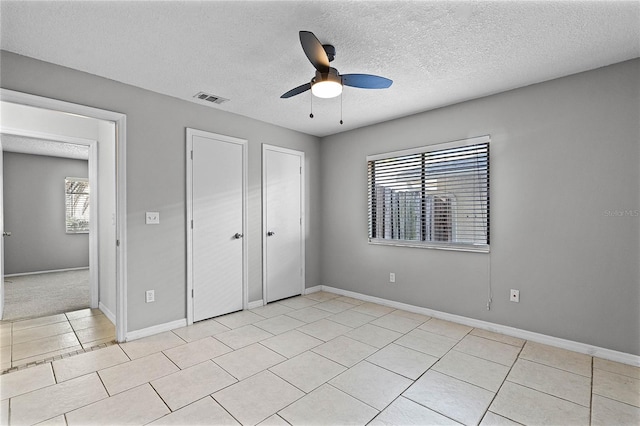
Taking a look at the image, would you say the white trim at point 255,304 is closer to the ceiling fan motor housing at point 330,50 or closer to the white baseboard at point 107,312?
the white baseboard at point 107,312

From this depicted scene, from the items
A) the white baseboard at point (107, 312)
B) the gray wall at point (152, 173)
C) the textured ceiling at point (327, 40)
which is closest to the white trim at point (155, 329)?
the gray wall at point (152, 173)

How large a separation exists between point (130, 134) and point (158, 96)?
0.53 m

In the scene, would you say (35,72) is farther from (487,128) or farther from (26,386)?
(487,128)

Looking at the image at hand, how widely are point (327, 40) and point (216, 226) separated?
2.48 metres

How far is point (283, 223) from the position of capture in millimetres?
4660

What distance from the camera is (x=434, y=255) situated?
12.6ft

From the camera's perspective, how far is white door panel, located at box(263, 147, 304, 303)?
4.45 meters

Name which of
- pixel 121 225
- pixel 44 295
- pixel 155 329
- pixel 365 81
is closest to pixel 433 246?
pixel 365 81

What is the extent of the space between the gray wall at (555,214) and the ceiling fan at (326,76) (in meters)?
1.70

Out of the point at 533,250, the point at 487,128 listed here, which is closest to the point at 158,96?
the point at 487,128

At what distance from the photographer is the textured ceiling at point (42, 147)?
5.58 meters

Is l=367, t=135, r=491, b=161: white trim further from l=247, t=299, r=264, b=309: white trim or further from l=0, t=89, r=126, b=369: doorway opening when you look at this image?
l=0, t=89, r=126, b=369: doorway opening

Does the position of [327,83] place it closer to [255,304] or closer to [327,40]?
[327,40]

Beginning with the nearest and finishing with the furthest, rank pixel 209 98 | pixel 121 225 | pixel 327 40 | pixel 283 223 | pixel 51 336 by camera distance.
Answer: pixel 327 40 → pixel 121 225 → pixel 51 336 → pixel 209 98 → pixel 283 223
